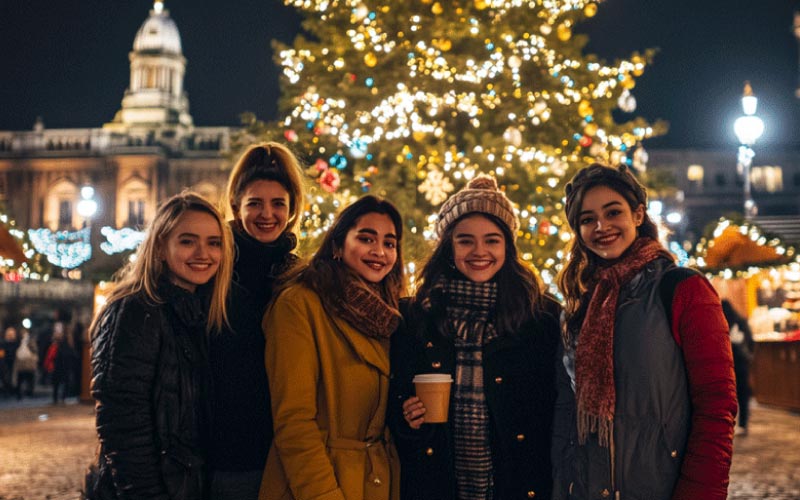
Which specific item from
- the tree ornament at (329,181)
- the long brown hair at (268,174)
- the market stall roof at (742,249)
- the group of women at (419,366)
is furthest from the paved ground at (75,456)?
the group of women at (419,366)

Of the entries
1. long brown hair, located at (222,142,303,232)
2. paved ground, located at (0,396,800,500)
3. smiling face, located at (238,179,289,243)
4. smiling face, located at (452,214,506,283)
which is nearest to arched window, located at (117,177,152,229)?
paved ground, located at (0,396,800,500)

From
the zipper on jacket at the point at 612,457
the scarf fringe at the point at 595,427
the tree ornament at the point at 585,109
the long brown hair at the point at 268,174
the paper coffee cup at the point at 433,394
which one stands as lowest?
the zipper on jacket at the point at 612,457

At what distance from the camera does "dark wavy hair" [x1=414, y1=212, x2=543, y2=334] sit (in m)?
3.35

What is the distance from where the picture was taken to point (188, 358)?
3.12 m

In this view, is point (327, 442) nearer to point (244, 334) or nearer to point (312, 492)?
point (312, 492)

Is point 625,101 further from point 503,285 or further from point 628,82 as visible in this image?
point 503,285

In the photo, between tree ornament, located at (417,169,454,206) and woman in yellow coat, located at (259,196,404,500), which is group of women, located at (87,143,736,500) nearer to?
woman in yellow coat, located at (259,196,404,500)

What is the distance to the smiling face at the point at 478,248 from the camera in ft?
11.1

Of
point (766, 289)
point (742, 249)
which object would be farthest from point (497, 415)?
point (766, 289)

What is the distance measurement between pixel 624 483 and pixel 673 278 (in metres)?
0.70

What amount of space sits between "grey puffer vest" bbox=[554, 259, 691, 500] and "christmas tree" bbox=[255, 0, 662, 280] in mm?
7400

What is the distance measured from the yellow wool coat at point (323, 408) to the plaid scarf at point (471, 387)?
0.27 metres

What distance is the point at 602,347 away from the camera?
280 centimetres

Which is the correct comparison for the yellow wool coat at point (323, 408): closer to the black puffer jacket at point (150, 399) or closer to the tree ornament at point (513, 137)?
the black puffer jacket at point (150, 399)
